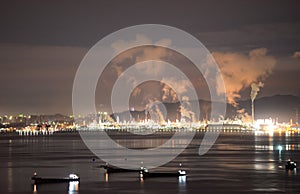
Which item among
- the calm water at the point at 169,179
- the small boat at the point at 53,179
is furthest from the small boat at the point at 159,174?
the small boat at the point at 53,179

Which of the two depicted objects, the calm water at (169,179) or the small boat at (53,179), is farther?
→ the small boat at (53,179)

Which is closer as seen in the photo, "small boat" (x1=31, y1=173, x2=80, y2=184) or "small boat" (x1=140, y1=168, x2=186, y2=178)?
"small boat" (x1=31, y1=173, x2=80, y2=184)

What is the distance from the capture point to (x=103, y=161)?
192 feet

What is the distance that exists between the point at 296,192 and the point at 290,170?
1323cm

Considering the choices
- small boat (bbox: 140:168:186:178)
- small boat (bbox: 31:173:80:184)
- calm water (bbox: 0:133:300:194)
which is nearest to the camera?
calm water (bbox: 0:133:300:194)

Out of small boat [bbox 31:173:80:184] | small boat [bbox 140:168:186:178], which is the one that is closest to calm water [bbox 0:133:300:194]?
small boat [bbox 31:173:80:184]

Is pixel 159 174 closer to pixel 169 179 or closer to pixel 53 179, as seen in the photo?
pixel 169 179

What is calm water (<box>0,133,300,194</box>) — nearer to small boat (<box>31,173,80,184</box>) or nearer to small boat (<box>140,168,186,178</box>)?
small boat (<box>31,173,80,184</box>)

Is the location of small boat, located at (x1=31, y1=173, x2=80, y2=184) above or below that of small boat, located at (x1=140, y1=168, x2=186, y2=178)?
below

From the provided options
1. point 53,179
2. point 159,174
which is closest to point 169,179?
point 159,174

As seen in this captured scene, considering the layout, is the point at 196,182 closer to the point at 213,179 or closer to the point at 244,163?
the point at 213,179

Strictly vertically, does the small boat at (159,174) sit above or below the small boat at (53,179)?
above

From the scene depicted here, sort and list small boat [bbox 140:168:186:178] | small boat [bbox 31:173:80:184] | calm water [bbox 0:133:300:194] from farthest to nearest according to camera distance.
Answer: small boat [bbox 140:168:186:178]
small boat [bbox 31:173:80:184]
calm water [bbox 0:133:300:194]

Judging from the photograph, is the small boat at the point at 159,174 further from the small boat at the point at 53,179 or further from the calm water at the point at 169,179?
the small boat at the point at 53,179
